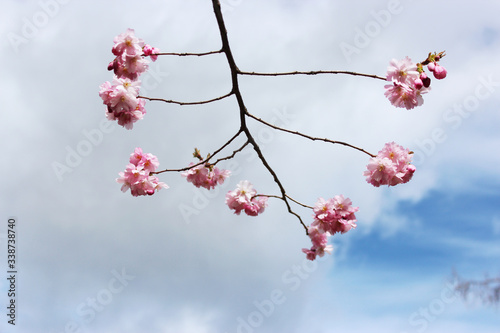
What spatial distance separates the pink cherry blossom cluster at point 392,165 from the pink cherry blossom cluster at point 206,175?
1531 mm

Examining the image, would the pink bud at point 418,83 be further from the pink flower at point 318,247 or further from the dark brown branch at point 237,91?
the pink flower at point 318,247

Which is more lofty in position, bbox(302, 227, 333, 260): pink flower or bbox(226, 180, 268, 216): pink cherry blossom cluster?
bbox(226, 180, 268, 216): pink cherry blossom cluster

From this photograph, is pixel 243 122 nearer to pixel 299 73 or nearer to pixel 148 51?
pixel 299 73

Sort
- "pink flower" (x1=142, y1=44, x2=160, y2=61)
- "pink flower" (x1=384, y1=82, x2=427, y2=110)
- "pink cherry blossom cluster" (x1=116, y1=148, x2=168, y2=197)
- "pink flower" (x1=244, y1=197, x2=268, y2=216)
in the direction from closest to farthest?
1. "pink flower" (x1=384, y1=82, x2=427, y2=110)
2. "pink flower" (x1=142, y1=44, x2=160, y2=61)
3. "pink cherry blossom cluster" (x1=116, y1=148, x2=168, y2=197)
4. "pink flower" (x1=244, y1=197, x2=268, y2=216)

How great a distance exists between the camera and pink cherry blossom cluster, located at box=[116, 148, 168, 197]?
3885mm

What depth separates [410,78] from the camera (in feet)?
10.4

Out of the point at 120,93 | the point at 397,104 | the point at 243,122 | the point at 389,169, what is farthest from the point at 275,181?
the point at 120,93

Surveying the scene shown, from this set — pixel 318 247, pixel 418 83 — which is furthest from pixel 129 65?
pixel 318 247

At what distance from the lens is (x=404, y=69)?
3.15 m

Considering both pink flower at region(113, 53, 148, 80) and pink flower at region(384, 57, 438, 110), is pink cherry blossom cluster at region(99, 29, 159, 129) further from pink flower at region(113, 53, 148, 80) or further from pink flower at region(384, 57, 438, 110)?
pink flower at region(384, 57, 438, 110)

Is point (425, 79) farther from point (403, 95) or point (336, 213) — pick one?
point (336, 213)

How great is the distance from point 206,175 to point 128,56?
1392 mm

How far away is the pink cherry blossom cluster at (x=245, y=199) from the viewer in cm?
420

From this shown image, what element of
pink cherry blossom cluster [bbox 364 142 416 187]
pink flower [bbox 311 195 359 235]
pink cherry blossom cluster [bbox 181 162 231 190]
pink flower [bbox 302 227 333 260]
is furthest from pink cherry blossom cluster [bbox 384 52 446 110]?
pink cherry blossom cluster [bbox 181 162 231 190]
